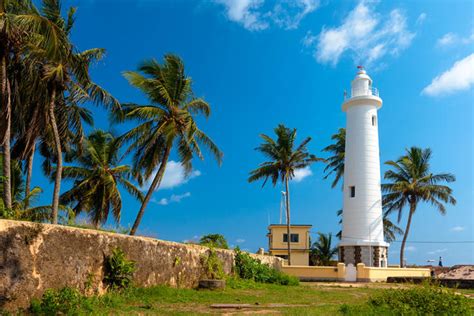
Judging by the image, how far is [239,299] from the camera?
12.1 metres

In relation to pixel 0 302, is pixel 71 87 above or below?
above

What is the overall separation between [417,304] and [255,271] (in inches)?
420

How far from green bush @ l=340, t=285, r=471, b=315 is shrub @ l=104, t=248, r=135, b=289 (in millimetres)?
4615

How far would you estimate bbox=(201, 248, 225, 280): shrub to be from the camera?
14844 mm

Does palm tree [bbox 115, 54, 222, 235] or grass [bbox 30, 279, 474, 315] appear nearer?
grass [bbox 30, 279, 474, 315]

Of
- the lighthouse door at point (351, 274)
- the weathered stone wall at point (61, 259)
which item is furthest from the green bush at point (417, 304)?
the lighthouse door at point (351, 274)

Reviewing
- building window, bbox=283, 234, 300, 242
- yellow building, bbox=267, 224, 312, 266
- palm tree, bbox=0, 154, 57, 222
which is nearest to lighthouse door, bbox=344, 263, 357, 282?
yellow building, bbox=267, 224, 312, 266

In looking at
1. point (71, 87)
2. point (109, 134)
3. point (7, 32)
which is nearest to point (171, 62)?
point (71, 87)

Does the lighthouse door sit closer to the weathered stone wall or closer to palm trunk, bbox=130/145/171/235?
palm trunk, bbox=130/145/171/235

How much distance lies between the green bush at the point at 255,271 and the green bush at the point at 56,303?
10.4 m

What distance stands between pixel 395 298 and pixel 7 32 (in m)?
12.4

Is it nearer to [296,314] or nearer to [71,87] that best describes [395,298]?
[296,314]

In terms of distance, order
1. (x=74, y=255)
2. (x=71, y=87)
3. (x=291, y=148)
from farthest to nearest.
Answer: (x=291, y=148) < (x=71, y=87) < (x=74, y=255)

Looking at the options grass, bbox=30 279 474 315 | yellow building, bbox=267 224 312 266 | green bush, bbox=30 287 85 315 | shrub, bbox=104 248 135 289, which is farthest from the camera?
yellow building, bbox=267 224 312 266
